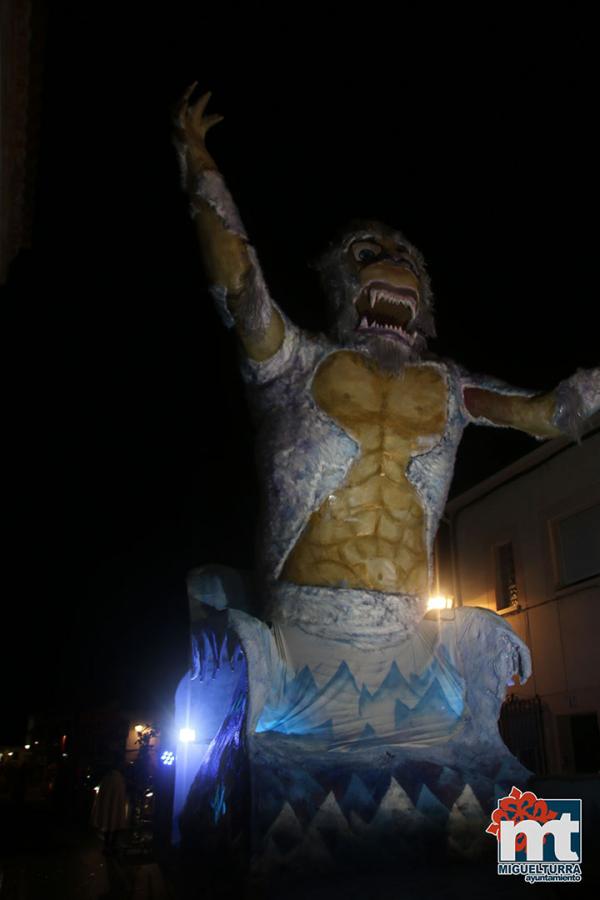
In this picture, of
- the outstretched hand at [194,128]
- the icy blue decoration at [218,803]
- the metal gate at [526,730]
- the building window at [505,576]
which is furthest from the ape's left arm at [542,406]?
the building window at [505,576]

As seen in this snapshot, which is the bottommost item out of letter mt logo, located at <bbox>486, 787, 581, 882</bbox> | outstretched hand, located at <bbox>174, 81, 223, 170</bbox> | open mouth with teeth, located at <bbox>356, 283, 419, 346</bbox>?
letter mt logo, located at <bbox>486, 787, 581, 882</bbox>

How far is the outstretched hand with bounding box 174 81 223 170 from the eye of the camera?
10.3ft

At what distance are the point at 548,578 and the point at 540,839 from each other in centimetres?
881

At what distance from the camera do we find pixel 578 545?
33.6 feet

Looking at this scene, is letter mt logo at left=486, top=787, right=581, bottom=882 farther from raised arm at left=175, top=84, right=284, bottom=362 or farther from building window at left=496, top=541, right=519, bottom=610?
building window at left=496, top=541, right=519, bottom=610

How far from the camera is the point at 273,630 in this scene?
300cm

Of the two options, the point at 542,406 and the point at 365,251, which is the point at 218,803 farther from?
the point at 365,251

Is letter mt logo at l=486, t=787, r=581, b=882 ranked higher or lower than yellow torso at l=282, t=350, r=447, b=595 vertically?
lower

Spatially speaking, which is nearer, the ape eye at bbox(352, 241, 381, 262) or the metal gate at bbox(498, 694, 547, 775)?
the ape eye at bbox(352, 241, 381, 262)

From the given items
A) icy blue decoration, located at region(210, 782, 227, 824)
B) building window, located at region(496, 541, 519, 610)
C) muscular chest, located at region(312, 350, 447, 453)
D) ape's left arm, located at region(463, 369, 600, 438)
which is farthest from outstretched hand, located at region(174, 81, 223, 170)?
building window, located at region(496, 541, 519, 610)

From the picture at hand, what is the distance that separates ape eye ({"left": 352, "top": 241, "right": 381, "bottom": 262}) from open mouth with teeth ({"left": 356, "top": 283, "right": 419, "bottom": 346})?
7.7 inches

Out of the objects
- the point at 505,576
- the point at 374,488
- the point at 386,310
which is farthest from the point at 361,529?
the point at 505,576

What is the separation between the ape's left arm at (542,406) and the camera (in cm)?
343

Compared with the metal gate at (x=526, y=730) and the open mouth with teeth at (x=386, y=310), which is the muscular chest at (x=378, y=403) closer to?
the open mouth with teeth at (x=386, y=310)
